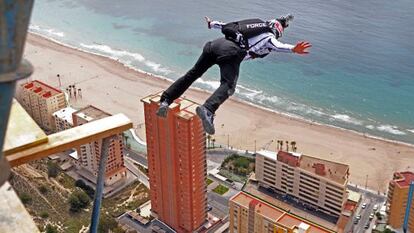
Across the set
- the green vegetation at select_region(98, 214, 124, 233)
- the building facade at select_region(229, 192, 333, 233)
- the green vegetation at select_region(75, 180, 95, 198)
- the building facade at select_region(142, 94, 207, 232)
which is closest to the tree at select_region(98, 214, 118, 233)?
the green vegetation at select_region(98, 214, 124, 233)

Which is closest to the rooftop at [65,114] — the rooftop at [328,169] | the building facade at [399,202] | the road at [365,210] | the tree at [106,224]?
the tree at [106,224]

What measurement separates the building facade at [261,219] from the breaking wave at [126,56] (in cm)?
1279

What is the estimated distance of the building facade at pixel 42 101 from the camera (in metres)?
20.4

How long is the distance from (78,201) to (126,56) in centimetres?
1328

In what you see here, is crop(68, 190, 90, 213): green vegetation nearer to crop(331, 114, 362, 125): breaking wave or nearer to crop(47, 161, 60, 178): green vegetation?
crop(47, 161, 60, 178): green vegetation

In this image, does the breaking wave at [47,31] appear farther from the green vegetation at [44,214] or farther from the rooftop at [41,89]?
the green vegetation at [44,214]

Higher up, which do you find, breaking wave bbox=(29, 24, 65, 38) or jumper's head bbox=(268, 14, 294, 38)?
jumper's head bbox=(268, 14, 294, 38)

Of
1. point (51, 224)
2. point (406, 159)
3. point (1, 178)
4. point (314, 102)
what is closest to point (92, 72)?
point (314, 102)

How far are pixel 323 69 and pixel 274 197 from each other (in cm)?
996

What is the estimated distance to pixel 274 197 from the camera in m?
17.1

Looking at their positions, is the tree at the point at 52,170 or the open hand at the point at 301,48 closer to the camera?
the open hand at the point at 301,48

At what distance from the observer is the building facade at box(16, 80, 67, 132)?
20.4m

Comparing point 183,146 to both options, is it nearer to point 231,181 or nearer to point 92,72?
point 231,181

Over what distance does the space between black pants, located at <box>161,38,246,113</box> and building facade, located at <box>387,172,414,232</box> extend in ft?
38.4
